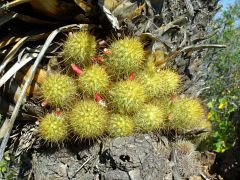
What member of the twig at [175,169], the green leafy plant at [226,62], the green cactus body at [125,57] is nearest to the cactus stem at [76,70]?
the green cactus body at [125,57]

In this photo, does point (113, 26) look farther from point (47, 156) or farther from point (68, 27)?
point (47, 156)

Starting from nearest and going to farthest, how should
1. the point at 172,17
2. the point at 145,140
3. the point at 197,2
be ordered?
the point at 145,140 → the point at 172,17 → the point at 197,2

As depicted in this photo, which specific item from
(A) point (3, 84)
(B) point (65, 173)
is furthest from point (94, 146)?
(A) point (3, 84)

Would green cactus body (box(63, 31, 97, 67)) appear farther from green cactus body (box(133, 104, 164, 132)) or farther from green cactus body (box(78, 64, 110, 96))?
green cactus body (box(133, 104, 164, 132))

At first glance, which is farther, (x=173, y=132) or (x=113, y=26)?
(x=173, y=132)

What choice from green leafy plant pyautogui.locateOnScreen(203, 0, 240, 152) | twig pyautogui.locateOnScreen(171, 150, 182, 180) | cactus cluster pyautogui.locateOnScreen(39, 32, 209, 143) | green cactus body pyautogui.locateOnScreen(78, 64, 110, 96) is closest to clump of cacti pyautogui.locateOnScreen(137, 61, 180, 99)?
cactus cluster pyautogui.locateOnScreen(39, 32, 209, 143)

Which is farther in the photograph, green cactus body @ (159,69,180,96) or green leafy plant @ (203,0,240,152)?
green leafy plant @ (203,0,240,152)

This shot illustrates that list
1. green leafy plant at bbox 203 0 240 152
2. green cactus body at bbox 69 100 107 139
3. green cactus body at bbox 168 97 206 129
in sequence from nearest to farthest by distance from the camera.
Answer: green cactus body at bbox 69 100 107 139 → green cactus body at bbox 168 97 206 129 → green leafy plant at bbox 203 0 240 152

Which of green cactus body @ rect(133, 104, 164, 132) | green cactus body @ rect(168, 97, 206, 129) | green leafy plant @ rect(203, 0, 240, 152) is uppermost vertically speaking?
green cactus body @ rect(133, 104, 164, 132)

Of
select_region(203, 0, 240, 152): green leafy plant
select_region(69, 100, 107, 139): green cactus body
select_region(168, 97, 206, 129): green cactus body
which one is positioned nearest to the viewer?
select_region(69, 100, 107, 139): green cactus body
